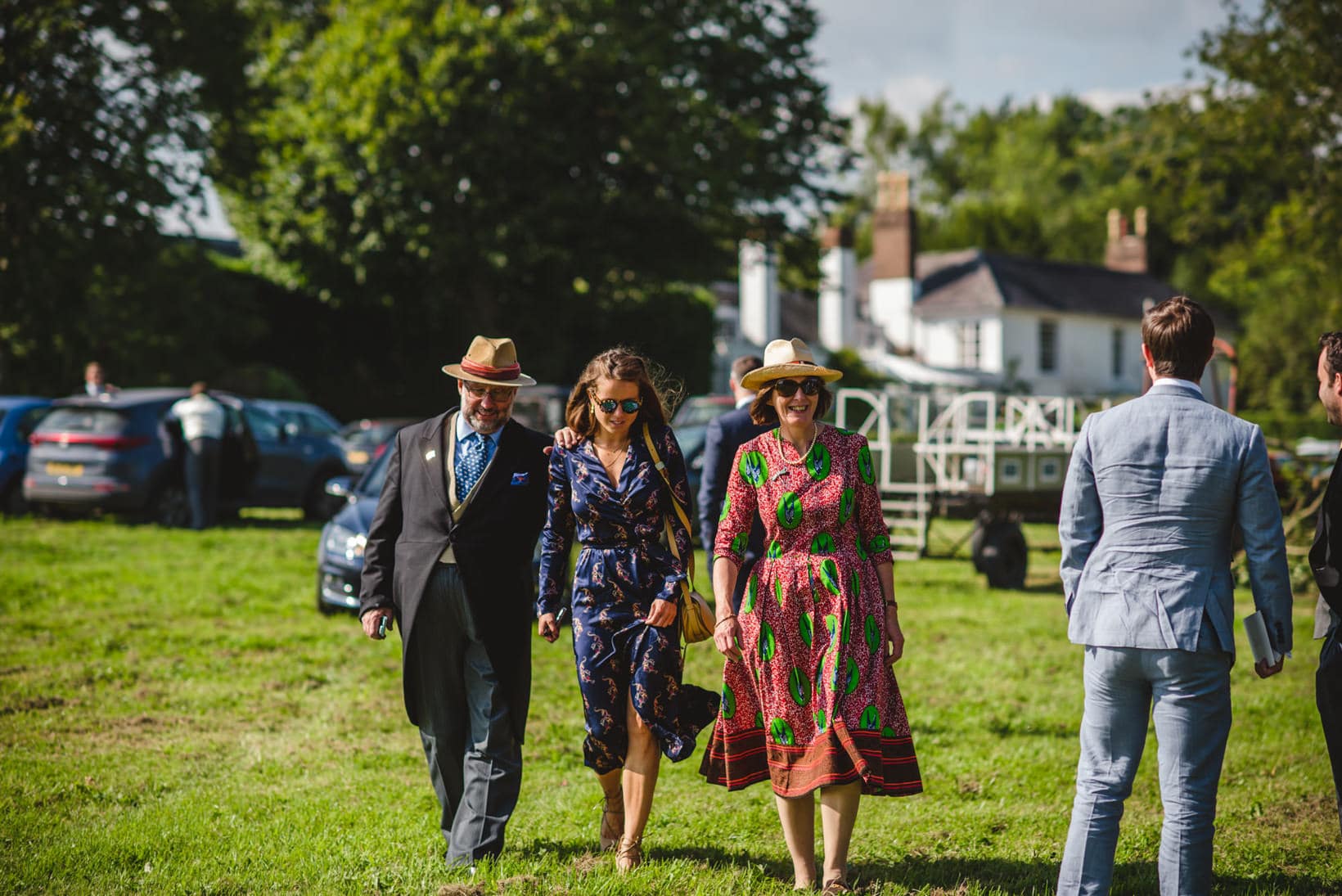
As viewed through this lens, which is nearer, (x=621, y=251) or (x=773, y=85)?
(x=621, y=251)

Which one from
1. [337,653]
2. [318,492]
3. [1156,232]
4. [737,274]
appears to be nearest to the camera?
[337,653]

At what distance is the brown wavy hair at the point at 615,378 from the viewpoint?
203 inches

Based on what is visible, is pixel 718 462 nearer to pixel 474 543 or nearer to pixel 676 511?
pixel 676 511

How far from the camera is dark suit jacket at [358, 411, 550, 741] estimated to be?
5.12 m

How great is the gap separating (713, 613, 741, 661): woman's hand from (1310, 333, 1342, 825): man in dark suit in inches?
76.7

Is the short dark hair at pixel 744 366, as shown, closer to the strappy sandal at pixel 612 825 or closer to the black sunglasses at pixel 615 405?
the black sunglasses at pixel 615 405

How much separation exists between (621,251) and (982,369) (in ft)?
78.8

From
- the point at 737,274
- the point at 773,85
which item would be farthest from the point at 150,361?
the point at 773,85

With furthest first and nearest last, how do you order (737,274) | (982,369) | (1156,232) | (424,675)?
(1156,232) → (982,369) → (737,274) → (424,675)

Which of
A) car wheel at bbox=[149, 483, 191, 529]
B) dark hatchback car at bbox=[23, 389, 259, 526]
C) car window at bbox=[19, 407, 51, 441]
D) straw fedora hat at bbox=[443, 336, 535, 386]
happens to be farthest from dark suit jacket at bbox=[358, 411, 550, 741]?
car window at bbox=[19, 407, 51, 441]

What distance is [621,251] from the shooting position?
27219 mm

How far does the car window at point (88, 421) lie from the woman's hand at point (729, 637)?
13.1m

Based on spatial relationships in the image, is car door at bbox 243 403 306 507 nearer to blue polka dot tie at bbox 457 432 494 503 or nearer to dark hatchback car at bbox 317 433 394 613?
dark hatchback car at bbox 317 433 394 613

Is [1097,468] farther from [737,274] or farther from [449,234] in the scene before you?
[737,274]
